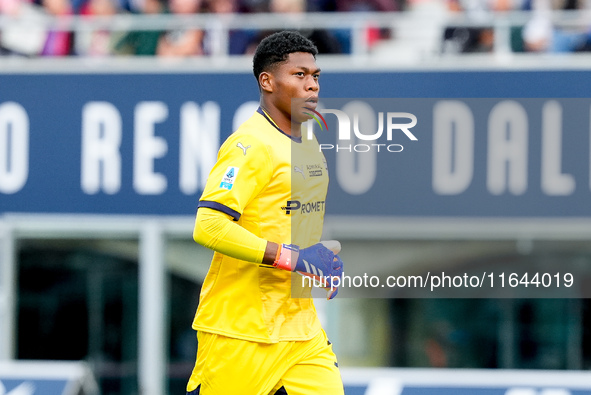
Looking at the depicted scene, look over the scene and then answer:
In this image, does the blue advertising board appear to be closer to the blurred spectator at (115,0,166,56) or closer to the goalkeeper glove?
the blurred spectator at (115,0,166,56)

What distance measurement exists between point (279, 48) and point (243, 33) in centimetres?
356

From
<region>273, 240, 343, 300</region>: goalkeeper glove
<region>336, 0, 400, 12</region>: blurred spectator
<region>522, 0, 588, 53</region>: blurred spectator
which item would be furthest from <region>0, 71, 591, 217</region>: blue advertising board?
<region>273, 240, 343, 300</region>: goalkeeper glove

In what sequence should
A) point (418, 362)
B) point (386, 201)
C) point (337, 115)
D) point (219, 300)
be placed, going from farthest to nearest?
point (418, 362) → point (386, 201) → point (337, 115) → point (219, 300)

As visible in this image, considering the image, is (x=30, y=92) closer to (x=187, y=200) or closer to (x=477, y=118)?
(x=187, y=200)

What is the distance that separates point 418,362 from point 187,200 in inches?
82.4

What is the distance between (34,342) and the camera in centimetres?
744

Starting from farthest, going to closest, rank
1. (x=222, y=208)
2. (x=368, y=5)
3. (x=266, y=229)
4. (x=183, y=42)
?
1. (x=183, y=42)
2. (x=368, y=5)
3. (x=266, y=229)
4. (x=222, y=208)

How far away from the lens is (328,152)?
6004 millimetres

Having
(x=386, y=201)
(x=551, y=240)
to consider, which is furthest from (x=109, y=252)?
(x=551, y=240)

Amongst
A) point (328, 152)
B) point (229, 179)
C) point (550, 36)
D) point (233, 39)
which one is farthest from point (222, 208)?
point (550, 36)

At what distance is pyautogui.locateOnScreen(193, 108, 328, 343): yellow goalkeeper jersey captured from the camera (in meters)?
3.22

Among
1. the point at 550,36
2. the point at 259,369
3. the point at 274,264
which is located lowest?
the point at 259,369

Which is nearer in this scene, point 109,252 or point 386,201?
point 386,201

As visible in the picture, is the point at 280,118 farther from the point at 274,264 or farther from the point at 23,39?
the point at 23,39
